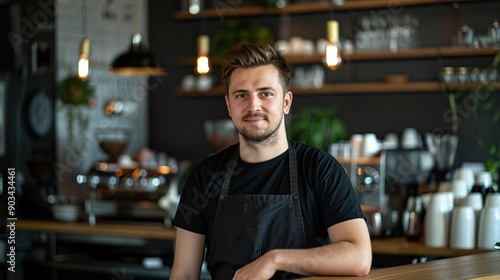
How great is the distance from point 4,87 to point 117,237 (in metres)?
1.85

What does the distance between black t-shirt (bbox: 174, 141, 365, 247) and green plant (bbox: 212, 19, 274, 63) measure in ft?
14.6

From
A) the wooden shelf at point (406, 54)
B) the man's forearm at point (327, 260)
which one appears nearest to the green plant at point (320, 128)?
the wooden shelf at point (406, 54)

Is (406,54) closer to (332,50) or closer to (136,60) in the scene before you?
(332,50)

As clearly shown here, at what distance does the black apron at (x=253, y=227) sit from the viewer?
3156 millimetres

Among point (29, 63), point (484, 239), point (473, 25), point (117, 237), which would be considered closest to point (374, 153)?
point (484, 239)

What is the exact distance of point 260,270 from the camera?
2.90 m

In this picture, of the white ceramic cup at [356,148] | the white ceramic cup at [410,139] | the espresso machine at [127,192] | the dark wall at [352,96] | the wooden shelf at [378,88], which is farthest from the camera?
the dark wall at [352,96]

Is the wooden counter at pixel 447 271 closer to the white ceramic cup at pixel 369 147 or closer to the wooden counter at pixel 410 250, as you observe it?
the wooden counter at pixel 410 250

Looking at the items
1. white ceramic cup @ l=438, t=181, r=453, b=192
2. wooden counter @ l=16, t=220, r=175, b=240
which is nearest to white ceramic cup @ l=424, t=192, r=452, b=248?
white ceramic cup @ l=438, t=181, r=453, b=192

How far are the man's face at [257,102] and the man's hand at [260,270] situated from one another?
0.45 meters

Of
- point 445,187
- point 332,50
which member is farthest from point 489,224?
point 332,50

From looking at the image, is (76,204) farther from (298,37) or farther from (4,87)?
(298,37)

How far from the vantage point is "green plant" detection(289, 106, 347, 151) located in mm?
6484

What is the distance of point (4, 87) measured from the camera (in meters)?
6.93
